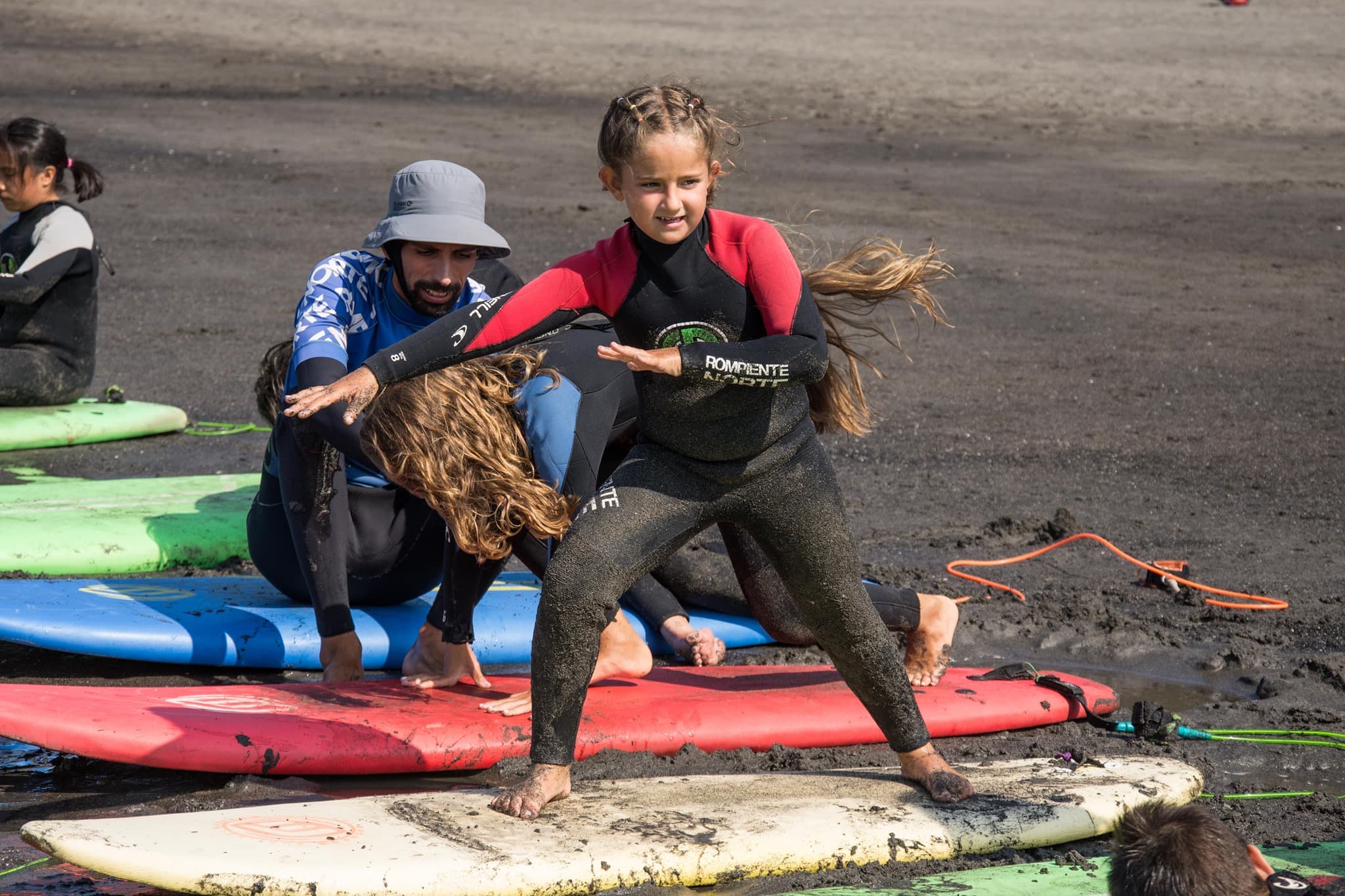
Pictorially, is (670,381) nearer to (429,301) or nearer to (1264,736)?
(429,301)

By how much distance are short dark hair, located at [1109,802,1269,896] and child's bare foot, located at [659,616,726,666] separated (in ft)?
8.08

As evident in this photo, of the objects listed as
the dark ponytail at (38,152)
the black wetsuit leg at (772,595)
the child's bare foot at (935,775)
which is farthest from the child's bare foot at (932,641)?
the dark ponytail at (38,152)

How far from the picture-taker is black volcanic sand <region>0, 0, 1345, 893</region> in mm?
4887

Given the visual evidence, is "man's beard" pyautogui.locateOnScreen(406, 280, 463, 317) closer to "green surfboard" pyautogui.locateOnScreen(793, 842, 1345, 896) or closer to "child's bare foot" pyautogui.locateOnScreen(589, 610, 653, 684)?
"child's bare foot" pyautogui.locateOnScreen(589, 610, 653, 684)

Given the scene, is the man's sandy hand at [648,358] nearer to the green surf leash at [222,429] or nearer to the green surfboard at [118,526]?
the green surfboard at [118,526]

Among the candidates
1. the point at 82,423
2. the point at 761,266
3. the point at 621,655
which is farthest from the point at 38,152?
the point at 761,266

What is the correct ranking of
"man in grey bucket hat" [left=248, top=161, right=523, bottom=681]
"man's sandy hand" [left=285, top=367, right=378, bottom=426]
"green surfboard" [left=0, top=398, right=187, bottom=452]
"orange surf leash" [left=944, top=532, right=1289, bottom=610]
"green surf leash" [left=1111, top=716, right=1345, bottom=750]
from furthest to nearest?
"green surfboard" [left=0, top=398, right=187, bottom=452]
"orange surf leash" [left=944, top=532, right=1289, bottom=610]
"man in grey bucket hat" [left=248, top=161, right=523, bottom=681]
"green surf leash" [left=1111, top=716, right=1345, bottom=750]
"man's sandy hand" [left=285, top=367, right=378, bottom=426]

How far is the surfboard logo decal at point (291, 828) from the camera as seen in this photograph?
3.29 metres

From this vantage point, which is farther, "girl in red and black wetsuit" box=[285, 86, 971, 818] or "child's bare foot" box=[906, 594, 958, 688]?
"child's bare foot" box=[906, 594, 958, 688]

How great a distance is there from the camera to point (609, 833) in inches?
136

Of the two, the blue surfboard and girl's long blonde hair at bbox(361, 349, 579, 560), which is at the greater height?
girl's long blonde hair at bbox(361, 349, 579, 560)

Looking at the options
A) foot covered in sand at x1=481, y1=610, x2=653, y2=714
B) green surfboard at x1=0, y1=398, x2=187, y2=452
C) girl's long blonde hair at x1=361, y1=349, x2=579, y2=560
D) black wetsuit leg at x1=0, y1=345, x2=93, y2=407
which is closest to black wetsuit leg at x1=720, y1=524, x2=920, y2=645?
foot covered in sand at x1=481, y1=610, x2=653, y2=714

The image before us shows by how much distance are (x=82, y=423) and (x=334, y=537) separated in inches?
138

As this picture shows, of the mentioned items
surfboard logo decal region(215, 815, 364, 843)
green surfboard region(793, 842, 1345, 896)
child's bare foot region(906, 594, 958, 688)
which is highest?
child's bare foot region(906, 594, 958, 688)
